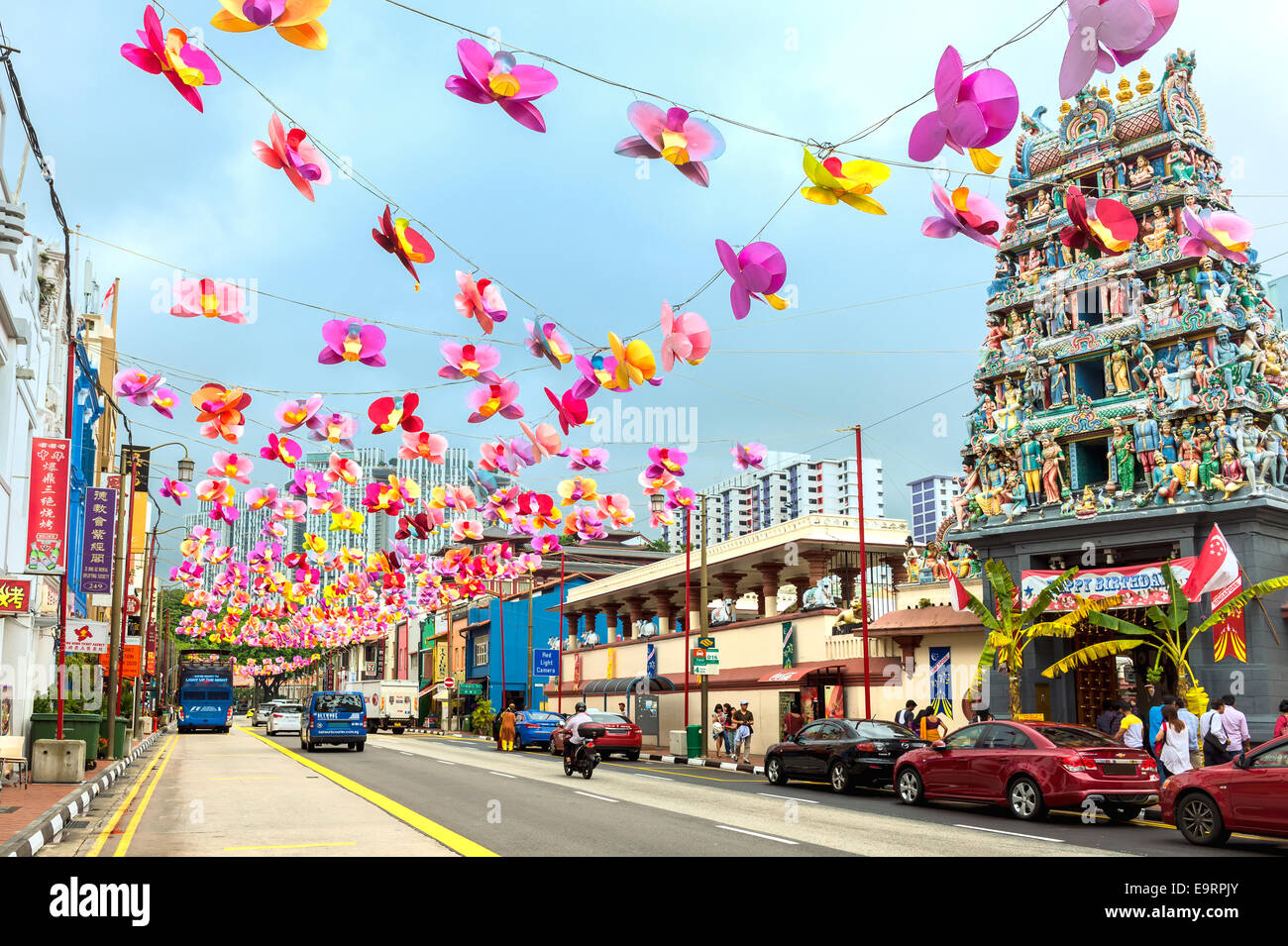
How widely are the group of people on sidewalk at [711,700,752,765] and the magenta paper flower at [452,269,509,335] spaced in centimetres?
2115

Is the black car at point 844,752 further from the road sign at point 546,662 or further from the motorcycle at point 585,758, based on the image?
the road sign at point 546,662

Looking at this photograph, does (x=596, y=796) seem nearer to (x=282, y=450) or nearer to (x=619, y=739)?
(x=282, y=450)

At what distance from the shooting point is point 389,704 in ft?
216

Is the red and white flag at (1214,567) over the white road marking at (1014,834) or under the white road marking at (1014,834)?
over

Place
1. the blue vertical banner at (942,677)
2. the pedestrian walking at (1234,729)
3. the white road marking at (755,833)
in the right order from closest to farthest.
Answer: the white road marking at (755,833) < the pedestrian walking at (1234,729) < the blue vertical banner at (942,677)

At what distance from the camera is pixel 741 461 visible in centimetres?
2031

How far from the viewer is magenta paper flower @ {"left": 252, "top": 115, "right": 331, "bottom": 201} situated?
9.57 m

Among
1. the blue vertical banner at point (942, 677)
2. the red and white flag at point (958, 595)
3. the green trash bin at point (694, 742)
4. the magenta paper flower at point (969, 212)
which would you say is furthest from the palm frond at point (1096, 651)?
the magenta paper flower at point (969, 212)

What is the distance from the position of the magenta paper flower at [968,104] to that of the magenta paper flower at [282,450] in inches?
550

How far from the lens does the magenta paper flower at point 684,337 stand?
472 inches

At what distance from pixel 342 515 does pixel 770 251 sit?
60.5ft

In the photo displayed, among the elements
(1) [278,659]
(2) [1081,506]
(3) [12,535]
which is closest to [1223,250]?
(2) [1081,506]

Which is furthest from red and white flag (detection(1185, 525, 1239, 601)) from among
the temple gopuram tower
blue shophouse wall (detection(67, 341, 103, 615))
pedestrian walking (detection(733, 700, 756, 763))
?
blue shophouse wall (detection(67, 341, 103, 615))
